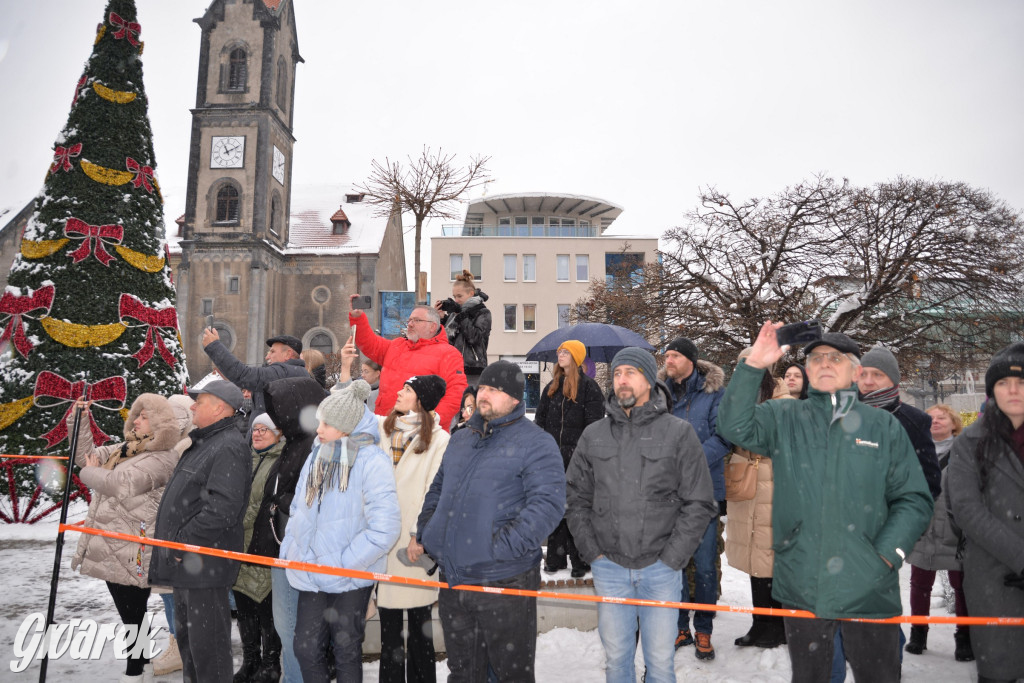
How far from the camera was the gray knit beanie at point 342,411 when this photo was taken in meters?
3.55

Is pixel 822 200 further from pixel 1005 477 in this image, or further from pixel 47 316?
pixel 47 316

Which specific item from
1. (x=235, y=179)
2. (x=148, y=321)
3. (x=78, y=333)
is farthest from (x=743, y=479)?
(x=235, y=179)

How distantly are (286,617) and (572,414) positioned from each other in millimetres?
2990

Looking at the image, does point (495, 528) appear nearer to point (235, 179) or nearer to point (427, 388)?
point (427, 388)

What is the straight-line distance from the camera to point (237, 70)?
1479 inches

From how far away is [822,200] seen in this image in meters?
18.2

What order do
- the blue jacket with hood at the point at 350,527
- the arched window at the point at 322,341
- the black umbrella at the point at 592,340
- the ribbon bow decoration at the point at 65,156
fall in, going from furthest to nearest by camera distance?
the arched window at the point at 322,341 → the ribbon bow decoration at the point at 65,156 → the black umbrella at the point at 592,340 → the blue jacket with hood at the point at 350,527

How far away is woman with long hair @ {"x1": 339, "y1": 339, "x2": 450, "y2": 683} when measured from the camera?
3.79 m

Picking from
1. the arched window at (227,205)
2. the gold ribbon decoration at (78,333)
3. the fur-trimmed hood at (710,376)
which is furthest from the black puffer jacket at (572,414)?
the arched window at (227,205)

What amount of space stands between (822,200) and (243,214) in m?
30.5

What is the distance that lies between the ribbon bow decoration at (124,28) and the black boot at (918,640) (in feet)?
46.5

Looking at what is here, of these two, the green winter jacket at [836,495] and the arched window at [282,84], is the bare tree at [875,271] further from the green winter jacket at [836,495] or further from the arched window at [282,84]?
the arched window at [282,84]

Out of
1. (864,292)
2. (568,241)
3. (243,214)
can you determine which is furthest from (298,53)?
(864,292)

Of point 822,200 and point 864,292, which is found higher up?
point 822,200
